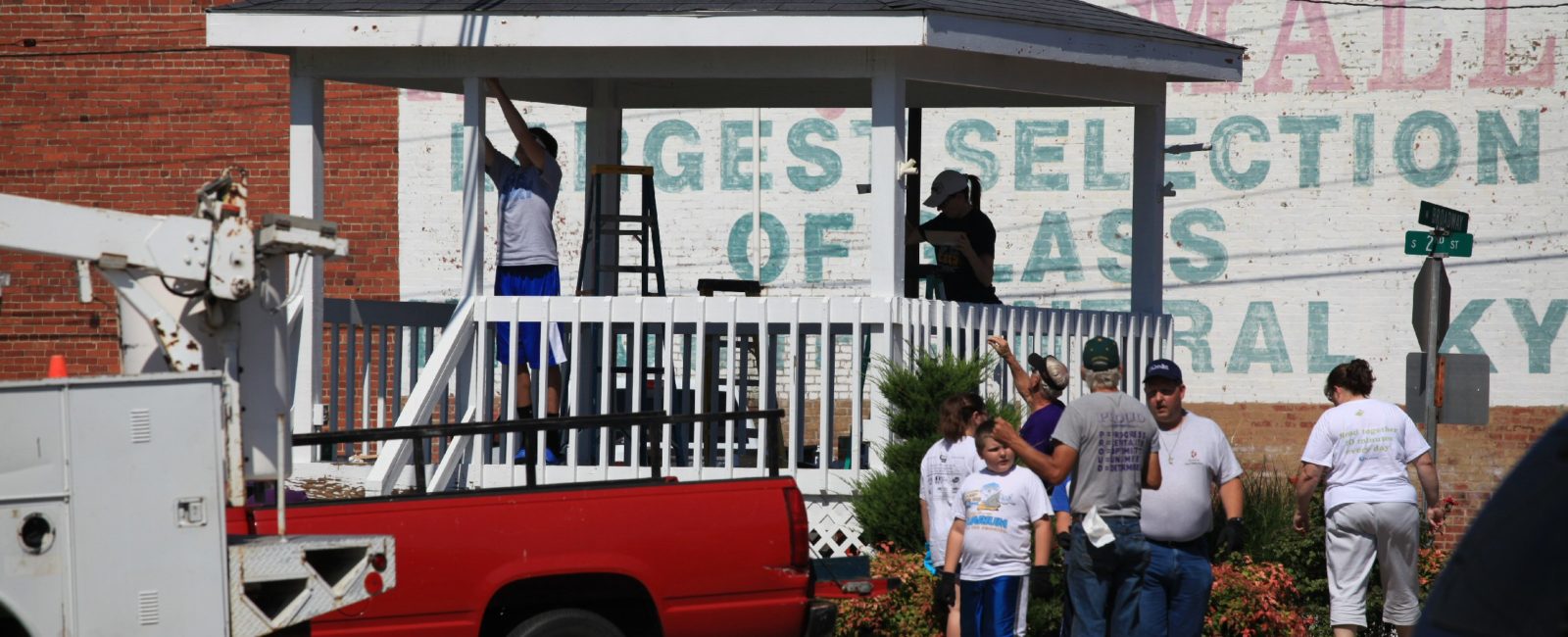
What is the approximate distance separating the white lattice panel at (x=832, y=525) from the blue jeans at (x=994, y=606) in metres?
1.75

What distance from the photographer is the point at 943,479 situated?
926cm

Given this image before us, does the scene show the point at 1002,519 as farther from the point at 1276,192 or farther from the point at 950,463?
the point at 1276,192

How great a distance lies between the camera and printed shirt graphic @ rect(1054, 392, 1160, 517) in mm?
8297

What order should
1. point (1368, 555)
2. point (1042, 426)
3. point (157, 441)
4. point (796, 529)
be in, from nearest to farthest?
point (157, 441)
point (796, 529)
point (1042, 426)
point (1368, 555)

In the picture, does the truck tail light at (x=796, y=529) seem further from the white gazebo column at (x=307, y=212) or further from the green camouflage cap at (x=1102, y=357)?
the white gazebo column at (x=307, y=212)

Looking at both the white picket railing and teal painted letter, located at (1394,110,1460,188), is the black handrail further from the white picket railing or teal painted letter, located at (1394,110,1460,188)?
teal painted letter, located at (1394,110,1460,188)

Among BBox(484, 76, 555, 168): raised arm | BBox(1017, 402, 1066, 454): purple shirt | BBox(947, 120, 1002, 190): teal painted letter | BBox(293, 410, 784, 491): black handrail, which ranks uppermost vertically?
BBox(947, 120, 1002, 190): teal painted letter

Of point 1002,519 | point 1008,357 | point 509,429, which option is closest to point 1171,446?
point 1002,519

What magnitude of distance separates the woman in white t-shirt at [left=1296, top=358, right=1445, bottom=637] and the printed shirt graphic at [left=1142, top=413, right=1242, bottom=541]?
1.37 m

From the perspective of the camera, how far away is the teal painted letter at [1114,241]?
18656 mm

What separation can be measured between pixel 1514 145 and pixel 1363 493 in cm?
959

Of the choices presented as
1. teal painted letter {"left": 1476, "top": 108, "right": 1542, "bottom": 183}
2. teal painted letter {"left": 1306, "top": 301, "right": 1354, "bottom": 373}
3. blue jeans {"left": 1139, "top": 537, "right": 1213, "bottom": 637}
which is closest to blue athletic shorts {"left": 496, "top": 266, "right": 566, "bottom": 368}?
blue jeans {"left": 1139, "top": 537, "right": 1213, "bottom": 637}

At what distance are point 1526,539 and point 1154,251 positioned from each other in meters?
9.36

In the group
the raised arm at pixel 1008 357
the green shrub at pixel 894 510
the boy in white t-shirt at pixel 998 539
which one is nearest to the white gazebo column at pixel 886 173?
the raised arm at pixel 1008 357
